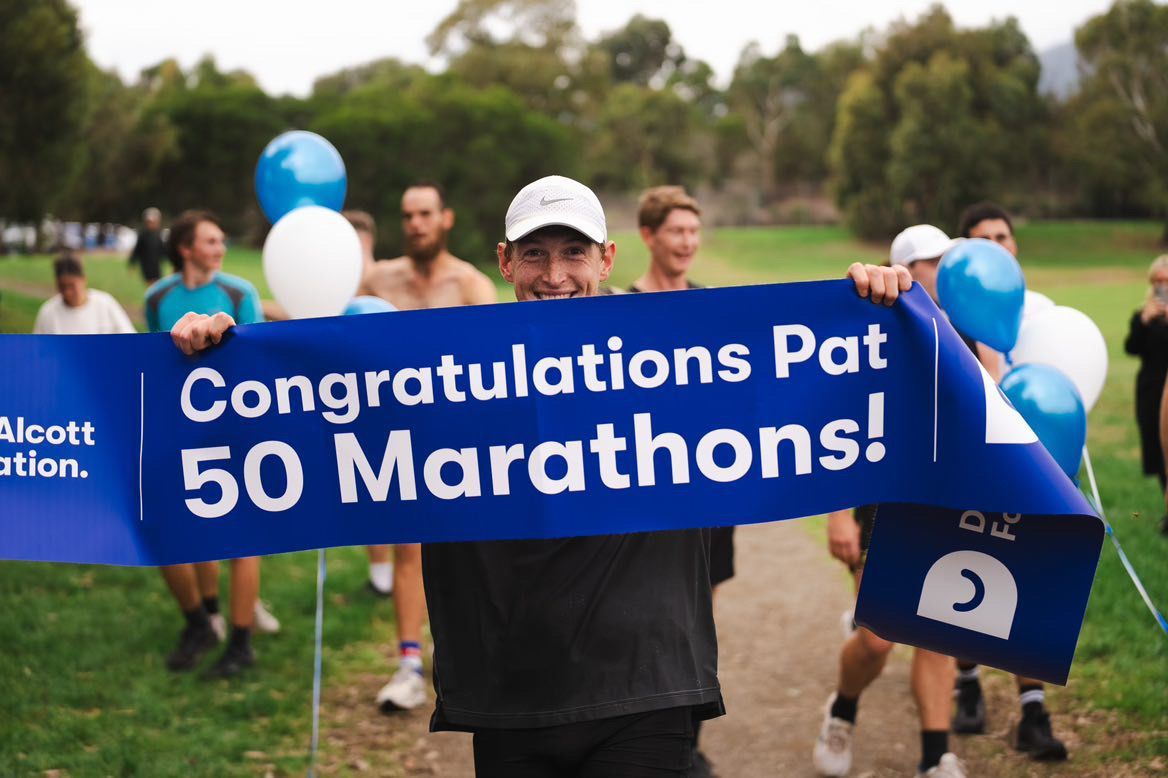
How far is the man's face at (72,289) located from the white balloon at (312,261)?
1.62 meters

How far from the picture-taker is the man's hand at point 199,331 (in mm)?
2953

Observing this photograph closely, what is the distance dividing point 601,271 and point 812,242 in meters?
53.1

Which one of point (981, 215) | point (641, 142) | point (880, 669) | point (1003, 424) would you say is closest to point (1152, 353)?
point (981, 215)

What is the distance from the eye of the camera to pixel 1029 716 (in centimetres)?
Result: 503

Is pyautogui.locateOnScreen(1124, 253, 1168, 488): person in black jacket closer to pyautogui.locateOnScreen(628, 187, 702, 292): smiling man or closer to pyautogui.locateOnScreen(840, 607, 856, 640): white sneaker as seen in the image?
pyautogui.locateOnScreen(840, 607, 856, 640): white sneaker

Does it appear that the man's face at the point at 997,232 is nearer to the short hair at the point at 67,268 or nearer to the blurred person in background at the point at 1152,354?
the blurred person in background at the point at 1152,354

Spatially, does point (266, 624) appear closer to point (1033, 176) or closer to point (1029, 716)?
point (1029, 716)

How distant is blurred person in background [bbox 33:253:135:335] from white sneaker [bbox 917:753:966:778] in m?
4.62

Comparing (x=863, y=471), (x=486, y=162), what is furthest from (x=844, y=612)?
(x=486, y=162)

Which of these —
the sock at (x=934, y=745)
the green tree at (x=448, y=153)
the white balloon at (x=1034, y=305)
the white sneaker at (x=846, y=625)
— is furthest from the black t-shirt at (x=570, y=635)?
the green tree at (x=448, y=153)

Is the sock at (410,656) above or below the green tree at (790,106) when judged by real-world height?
below

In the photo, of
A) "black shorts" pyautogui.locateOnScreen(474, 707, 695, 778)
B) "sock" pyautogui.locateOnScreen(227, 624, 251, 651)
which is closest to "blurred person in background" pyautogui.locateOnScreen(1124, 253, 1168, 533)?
"sock" pyautogui.locateOnScreen(227, 624, 251, 651)

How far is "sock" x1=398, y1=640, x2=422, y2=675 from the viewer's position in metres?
5.73

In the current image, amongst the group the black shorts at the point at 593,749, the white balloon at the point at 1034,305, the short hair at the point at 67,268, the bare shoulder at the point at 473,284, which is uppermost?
the short hair at the point at 67,268
